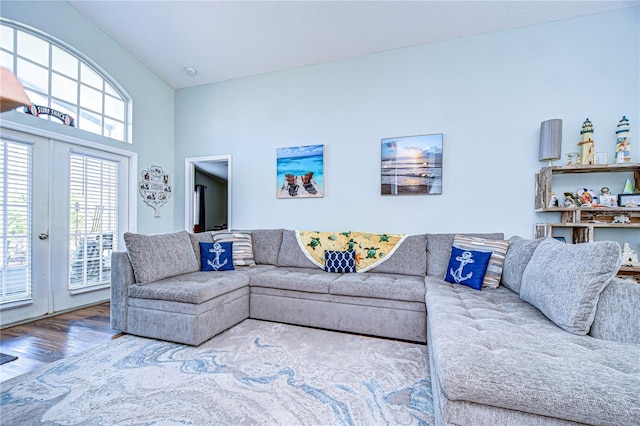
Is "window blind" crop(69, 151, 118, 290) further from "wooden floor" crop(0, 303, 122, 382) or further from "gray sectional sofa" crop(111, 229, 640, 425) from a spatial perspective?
"gray sectional sofa" crop(111, 229, 640, 425)

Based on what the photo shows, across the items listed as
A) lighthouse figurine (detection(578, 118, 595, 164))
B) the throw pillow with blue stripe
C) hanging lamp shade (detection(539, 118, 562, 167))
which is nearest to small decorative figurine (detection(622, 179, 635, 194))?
lighthouse figurine (detection(578, 118, 595, 164))

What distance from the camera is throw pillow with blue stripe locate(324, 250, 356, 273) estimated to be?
119 inches

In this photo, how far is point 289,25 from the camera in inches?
129

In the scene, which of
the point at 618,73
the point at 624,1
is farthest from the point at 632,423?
the point at 624,1

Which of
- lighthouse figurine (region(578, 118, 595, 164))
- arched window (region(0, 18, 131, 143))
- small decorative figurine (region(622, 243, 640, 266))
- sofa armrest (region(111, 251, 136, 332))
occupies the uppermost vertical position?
arched window (region(0, 18, 131, 143))

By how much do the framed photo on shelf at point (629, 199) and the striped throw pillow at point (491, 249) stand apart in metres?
1.22

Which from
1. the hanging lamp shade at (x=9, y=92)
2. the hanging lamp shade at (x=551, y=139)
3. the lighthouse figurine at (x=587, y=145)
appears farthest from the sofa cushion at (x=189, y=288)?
the lighthouse figurine at (x=587, y=145)

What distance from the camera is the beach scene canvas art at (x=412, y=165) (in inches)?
131

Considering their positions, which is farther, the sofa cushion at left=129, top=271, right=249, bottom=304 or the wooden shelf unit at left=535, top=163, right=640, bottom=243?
the wooden shelf unit at left=535, top=163, right=640, bottom=243

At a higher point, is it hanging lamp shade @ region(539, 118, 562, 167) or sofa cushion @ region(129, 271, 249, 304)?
hanging lamp shade @ region(539, 118, 562, 167)

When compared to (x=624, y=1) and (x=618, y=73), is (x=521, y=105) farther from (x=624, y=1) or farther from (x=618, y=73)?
(x=624, y=1)

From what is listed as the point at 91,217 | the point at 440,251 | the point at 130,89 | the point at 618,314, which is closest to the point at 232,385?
the point at 618,314

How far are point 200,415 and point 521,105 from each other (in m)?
3.86

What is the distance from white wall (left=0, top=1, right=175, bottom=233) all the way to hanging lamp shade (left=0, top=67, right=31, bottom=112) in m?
2.55
